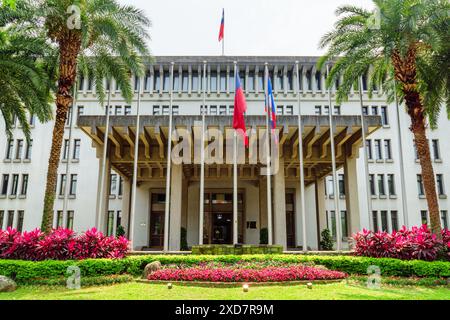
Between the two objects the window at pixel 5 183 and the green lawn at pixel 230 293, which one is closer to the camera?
the green lawn at pixel 230 293

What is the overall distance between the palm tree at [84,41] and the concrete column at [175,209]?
19.2 feet

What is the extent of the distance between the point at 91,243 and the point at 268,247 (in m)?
7.69

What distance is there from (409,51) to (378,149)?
1847 centimetres

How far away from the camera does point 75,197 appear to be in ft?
104

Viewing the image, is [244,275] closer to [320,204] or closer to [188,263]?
[188,263]

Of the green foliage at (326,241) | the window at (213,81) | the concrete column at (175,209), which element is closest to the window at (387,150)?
the green foliage at (326,241)

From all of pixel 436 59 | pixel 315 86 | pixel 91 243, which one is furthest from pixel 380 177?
pixel 91 243

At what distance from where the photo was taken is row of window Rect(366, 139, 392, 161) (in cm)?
3247

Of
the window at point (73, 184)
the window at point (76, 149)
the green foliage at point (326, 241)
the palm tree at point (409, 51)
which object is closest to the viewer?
the palm tree at point (409, 51)

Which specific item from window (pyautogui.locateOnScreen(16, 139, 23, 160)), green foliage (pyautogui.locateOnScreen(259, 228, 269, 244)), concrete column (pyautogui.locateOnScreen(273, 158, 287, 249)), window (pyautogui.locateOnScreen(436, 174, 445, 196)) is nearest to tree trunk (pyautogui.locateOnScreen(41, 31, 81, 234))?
concrete column (pyautogui.locateOnScreen(273, 158, 287, 249))

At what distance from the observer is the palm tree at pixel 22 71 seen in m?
14.8

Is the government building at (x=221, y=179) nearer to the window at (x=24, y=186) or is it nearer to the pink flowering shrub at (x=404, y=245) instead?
the window at (x=24, y=186)

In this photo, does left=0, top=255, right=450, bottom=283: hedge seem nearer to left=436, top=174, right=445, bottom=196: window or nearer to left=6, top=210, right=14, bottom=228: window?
left=6, top=210, right=14, bottom=228: window

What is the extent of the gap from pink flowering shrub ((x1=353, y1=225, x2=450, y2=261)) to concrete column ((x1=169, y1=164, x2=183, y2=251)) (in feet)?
33.0
